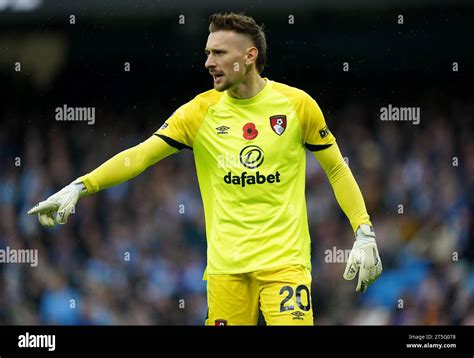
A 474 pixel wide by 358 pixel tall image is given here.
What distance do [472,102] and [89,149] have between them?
3.93 metres

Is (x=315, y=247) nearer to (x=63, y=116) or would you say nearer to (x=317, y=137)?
(x=63, y=116)

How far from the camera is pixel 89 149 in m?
11.9

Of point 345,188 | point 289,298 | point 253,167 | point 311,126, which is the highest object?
point 311,126

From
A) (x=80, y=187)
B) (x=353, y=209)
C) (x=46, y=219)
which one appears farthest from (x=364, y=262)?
(x=46, y=219)

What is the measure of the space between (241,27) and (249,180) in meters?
0.96

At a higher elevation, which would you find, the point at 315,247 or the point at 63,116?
the point at 63,116

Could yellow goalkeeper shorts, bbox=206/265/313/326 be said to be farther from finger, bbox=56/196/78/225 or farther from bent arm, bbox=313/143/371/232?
finger, bbox=56/196/78/225

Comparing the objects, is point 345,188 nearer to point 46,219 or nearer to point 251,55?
point 251,55

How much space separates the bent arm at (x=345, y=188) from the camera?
724 cm

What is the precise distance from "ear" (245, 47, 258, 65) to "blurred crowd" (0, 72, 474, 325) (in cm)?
434

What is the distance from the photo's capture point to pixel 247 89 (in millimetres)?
7195

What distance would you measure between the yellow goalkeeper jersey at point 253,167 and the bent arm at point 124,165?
8 cm

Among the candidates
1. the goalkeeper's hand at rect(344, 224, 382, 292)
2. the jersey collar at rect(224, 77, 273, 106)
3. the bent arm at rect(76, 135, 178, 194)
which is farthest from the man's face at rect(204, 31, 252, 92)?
the goalkeeper's hand at rect(344, 224, 382, 292)
